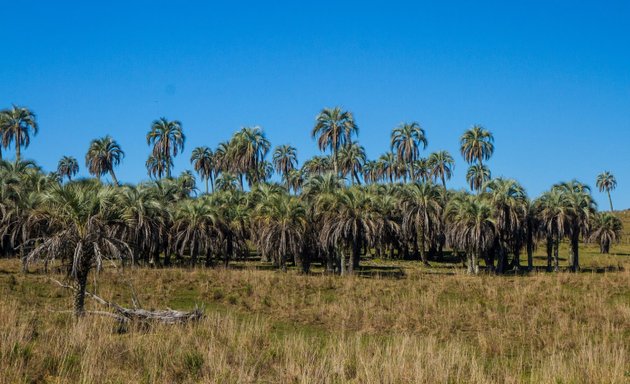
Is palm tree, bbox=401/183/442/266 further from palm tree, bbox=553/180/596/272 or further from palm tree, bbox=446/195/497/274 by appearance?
palm tree, bbox=553/180/596/272

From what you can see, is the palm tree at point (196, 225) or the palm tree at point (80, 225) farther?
the palm tree at point (196, 225)

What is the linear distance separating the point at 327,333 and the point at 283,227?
78.0 feet

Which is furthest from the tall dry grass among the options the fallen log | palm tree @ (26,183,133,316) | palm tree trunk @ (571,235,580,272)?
palm tree trunk @ (571,235,580,272)

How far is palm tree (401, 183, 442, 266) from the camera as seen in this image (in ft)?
181

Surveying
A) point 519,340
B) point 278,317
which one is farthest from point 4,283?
point 519,340

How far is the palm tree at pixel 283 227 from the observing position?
4254 centimetres

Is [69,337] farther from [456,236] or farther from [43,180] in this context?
[43,180]

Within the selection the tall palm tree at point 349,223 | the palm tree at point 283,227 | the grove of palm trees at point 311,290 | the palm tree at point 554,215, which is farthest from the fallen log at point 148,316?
the palm tree at point 554,215

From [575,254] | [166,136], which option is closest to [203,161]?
[166,136]

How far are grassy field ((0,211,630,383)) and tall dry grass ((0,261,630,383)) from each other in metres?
0.06

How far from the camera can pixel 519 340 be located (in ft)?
58.8

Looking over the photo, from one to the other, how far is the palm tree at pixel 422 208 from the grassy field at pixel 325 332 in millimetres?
15243

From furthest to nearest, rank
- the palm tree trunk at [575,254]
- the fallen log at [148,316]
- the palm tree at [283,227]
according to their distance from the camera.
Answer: the palm tree trunk at [575,254] → the palm tree at [283,227] → the fallen log at [148,316]

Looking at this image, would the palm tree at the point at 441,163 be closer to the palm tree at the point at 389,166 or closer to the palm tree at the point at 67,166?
the palm tree at the point at 389,166
